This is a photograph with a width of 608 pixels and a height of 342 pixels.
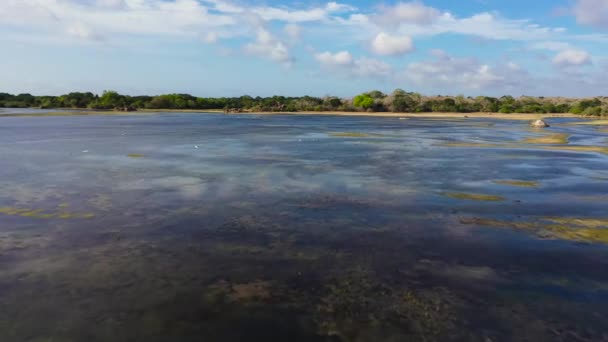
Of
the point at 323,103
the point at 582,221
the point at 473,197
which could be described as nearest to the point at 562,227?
the point at 582,221

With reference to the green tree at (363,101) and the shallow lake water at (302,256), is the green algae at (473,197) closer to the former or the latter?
the shallow lake water at (302,256)

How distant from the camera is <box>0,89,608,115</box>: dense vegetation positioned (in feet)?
423

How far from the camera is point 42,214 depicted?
1409cm

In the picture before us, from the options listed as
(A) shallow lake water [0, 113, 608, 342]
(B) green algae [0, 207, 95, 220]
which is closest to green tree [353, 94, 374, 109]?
(A) shallow lake water [0, 113, 608, 342]

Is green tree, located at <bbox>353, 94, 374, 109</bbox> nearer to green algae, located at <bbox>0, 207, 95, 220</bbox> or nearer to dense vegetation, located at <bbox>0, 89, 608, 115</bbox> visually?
dense vegetation, located at <bbox>0, 89, 608, 115</bbox>

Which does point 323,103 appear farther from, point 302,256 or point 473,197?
point 302,256

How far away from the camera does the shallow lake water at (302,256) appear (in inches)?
302

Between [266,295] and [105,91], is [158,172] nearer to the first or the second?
[266,295]

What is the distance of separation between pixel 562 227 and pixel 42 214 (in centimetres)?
1494

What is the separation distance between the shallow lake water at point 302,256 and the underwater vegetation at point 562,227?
0.08 m

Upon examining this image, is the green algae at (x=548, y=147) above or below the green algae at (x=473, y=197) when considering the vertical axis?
above

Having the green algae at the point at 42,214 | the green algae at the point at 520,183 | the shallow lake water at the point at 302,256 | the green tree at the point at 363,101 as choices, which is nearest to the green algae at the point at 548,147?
the shallow lake water at the point at 302,256

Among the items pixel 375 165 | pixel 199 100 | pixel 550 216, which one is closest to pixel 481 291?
pixel 550 216

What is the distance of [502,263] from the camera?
410 inches
